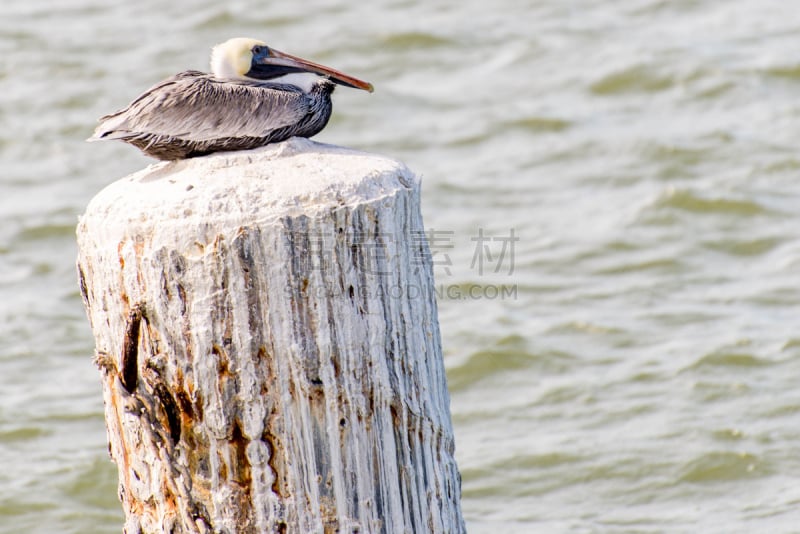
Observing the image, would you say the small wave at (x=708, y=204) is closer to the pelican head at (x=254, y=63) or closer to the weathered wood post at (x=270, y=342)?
the pelican head at (x=254, y=63)

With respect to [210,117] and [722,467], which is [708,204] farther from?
[210,117]

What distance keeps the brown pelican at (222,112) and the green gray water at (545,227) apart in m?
0.90

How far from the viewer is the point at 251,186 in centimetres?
279

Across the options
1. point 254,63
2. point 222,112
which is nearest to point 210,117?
point 222,112

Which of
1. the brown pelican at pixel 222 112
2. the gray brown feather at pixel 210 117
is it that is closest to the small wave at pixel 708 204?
the brown pelican at pixel 222 112

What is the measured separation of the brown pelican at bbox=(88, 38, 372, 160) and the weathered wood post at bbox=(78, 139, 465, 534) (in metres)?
0.23

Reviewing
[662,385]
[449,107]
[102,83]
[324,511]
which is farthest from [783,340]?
[102,83]

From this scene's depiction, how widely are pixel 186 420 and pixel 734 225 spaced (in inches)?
262

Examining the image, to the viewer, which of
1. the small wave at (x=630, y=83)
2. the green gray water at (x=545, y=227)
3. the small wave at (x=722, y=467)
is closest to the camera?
the small wave at (x=722, y=467)

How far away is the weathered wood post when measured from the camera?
2.73 m

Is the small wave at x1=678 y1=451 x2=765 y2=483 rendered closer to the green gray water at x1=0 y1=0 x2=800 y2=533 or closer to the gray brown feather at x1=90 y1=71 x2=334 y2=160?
the green gray water at x1=0 y1=0 x2=800 y2=533

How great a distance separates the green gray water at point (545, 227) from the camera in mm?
6137

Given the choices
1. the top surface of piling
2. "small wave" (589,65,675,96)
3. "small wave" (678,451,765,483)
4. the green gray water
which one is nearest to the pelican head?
the top surface of piling

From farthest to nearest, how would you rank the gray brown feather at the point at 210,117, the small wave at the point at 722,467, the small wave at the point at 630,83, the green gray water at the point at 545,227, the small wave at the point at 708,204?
the small wave at the point at 630,83, the small wave at the point at 708,204, the green gray water at the point at 545,227, the small wave at the point at 722,467, the gray brown feather at the point at 210,117
